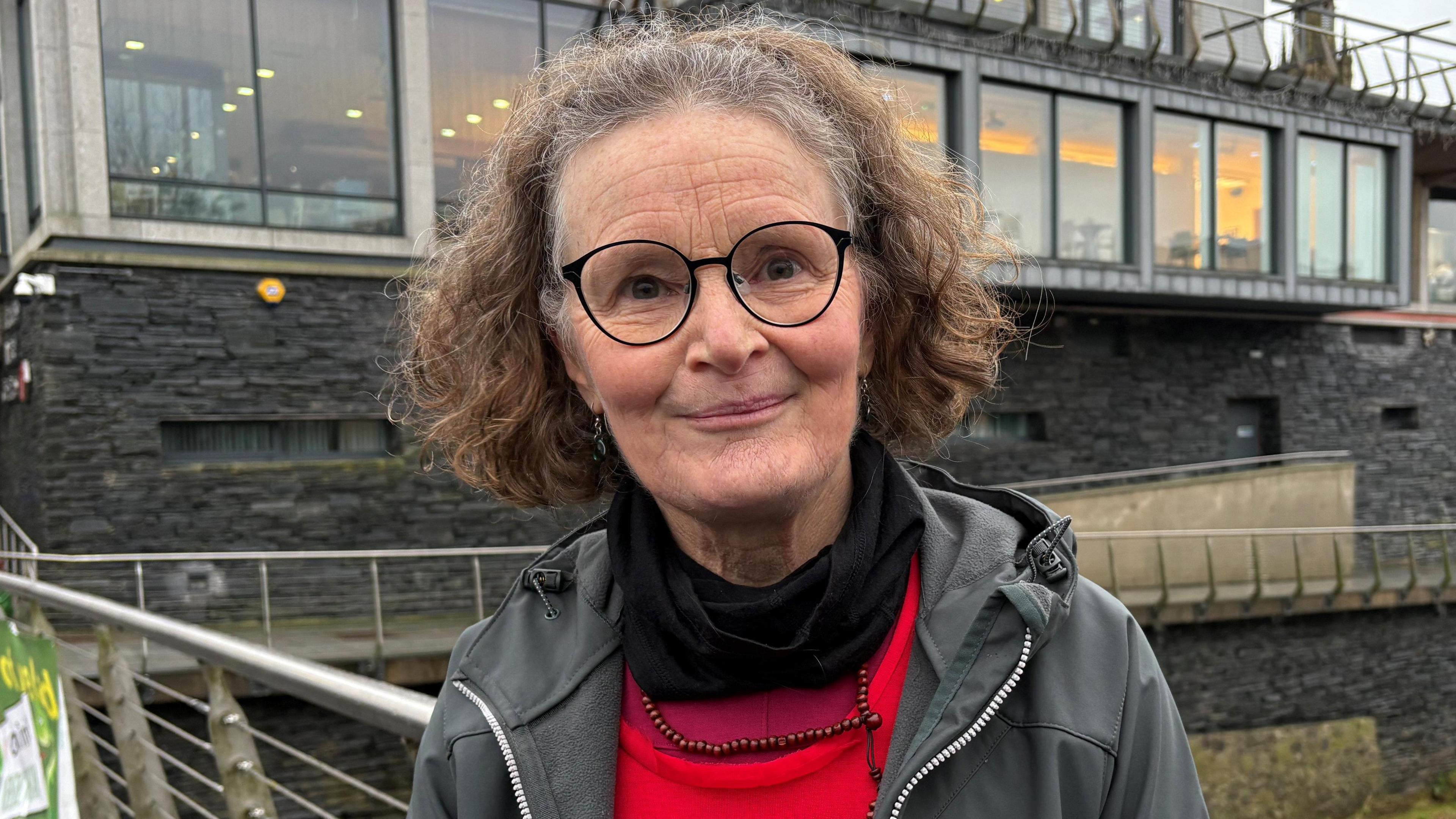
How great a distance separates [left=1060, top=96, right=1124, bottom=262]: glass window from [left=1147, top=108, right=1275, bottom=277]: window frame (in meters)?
0.57

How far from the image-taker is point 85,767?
12.2ft

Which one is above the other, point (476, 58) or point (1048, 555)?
point (476, 58)

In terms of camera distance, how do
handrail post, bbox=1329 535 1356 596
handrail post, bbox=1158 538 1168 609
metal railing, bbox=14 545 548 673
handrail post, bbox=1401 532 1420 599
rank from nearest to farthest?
metal railing, bbox=14 545 548 673 → handrail post, bbox=1158 538 1168 609 → handrail post, bbox=1329 535 1356 596 → handrail post, bbox=1401 532 1420 599

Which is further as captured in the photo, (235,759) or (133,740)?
(133,740)

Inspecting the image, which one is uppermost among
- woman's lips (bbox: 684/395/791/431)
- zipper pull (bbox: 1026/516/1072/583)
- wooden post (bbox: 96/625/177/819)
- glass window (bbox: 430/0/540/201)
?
glass window (bbox: 430/0/540/201)

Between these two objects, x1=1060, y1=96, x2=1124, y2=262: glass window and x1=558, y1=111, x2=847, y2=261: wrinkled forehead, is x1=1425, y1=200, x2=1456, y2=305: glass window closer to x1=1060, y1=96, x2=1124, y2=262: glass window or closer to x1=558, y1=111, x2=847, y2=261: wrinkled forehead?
x1=1060, y1=96, x2=1124, y2=262: glass window

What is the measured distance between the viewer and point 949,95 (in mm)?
13516

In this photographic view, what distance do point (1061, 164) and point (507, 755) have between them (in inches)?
572

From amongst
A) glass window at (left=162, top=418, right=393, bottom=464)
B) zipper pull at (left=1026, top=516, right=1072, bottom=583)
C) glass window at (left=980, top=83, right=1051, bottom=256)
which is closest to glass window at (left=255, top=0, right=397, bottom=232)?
glass window at (left=162, top=418, right=393, bottom=464)

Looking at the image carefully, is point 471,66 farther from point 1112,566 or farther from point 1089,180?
point 1112,566

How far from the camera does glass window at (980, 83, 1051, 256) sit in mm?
13906

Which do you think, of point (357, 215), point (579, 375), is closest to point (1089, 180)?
point (357, 215)

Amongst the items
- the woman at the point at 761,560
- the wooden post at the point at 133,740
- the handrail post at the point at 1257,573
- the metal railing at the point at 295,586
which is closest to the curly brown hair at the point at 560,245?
the woman at the point at 761,560

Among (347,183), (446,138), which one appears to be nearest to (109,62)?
(347,183)
